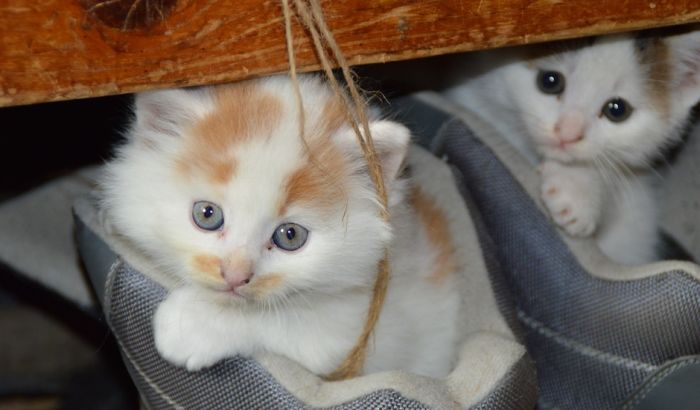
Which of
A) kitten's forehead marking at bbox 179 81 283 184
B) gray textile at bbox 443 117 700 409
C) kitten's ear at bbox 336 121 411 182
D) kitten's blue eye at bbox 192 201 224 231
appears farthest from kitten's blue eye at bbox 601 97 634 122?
kitten's blue eye at bbox 192 201 224 231

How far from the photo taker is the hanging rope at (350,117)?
1.11 meters

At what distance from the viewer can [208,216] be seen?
4.12 ft

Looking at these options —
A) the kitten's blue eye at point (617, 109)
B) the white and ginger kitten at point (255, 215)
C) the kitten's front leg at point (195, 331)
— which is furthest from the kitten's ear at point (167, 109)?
the kitten's blue eye at point (617, 109)

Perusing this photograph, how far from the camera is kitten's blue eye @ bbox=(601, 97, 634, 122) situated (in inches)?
72.7

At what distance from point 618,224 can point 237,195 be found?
117 centimetres

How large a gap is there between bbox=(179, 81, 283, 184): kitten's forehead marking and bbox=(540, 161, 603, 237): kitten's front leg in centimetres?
74

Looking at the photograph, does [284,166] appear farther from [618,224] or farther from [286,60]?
[618,224]

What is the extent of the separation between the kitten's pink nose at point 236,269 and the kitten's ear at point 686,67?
3.54ft

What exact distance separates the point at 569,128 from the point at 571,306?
1.23ft

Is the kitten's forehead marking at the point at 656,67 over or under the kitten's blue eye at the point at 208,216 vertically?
under

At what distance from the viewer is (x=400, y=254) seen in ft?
5.08

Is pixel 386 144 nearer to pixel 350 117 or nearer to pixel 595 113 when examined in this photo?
A: pixel 350 117

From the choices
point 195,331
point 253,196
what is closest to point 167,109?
point 253,196

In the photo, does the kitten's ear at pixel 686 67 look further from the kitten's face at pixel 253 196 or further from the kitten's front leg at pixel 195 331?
the kitten's front leg at pixel 195 331
